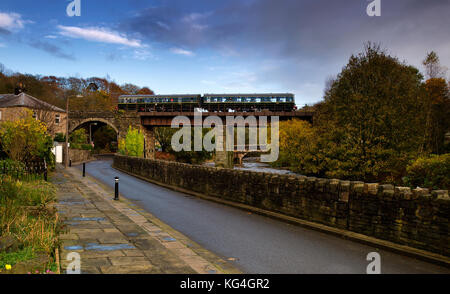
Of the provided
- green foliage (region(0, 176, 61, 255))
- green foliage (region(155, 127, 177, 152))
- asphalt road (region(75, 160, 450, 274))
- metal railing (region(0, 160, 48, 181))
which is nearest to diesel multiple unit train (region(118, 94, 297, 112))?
green foliage (region(155, 127, 177, 152))

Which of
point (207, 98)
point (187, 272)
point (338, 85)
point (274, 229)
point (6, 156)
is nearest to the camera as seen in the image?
point (187, 272)

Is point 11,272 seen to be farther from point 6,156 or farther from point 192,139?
point 192,139

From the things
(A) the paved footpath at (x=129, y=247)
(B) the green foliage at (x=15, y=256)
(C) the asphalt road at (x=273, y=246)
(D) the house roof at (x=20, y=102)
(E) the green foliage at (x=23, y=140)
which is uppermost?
(D) the house roof at (x=20, y=102)

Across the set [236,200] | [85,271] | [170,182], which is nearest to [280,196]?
[236,200]

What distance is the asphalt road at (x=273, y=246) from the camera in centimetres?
699

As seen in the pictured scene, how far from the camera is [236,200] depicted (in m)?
15.4

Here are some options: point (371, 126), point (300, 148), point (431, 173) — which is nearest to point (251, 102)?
point (300, 148)

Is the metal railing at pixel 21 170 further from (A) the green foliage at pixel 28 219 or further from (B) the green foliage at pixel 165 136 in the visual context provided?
(B) the green foliage at pixel 165 136

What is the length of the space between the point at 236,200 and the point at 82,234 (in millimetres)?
7992

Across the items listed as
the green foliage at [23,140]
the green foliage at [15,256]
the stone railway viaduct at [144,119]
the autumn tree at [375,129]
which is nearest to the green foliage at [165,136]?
the stone railway viaduct at [144,119]

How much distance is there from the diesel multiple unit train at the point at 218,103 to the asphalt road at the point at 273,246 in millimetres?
45675

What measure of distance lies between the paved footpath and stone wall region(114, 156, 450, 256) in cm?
424

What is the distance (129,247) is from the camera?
7523 mm

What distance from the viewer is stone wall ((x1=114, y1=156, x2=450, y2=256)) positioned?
7.56m
